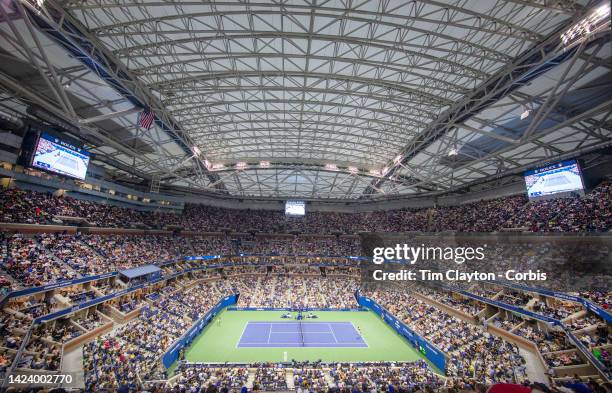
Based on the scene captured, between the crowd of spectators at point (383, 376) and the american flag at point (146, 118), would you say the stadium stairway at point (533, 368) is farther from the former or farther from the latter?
the american flag at point (146, 118)

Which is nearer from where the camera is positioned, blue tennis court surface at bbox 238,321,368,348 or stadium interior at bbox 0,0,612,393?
stadium interior at bbox 0,0,612,393

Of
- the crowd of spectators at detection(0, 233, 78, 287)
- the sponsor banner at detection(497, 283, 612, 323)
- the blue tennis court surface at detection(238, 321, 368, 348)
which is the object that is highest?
the crowd of spectators at detection(0, 233, 78, 287)

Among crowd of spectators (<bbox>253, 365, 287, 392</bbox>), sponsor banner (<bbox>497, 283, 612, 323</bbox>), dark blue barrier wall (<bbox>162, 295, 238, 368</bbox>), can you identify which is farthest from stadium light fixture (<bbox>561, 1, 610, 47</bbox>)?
dark blue barrier wall (<bbox>162, 295, 238, 368</bbox>)

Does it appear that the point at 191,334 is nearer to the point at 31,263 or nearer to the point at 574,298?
the point at 31,263

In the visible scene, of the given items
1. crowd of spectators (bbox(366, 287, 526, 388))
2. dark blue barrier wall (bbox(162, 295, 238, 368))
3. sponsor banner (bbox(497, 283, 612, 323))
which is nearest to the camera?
sponsor banner (bbox(497, 283, 612, 323))

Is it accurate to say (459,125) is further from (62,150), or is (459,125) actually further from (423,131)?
(62,150)

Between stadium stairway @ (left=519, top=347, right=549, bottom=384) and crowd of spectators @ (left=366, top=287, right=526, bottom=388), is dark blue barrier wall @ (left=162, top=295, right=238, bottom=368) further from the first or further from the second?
stadium stairway @ (left=519, top=347, right=549, bottom=384)
